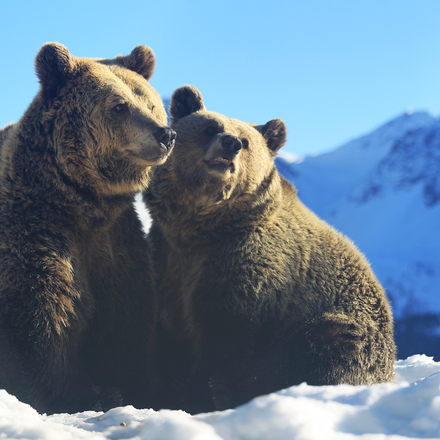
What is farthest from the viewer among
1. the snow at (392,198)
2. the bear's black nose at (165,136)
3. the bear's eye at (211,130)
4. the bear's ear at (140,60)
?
the snow at (392,198)

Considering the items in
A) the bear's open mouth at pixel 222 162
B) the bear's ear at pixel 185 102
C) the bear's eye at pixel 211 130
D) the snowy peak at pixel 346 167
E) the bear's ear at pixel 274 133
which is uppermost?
the snowy peak at pixel 346 167

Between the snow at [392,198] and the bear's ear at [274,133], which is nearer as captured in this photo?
the bear's ear at [274,133]

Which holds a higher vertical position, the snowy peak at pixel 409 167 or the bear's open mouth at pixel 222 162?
the snowy peak at pixel 409 167

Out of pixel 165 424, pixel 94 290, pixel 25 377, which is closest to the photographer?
pixel 165 424

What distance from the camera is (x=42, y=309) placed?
159 inches

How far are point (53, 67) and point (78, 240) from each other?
1.63 meters

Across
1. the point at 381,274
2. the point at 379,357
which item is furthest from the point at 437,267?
the point at 379,357

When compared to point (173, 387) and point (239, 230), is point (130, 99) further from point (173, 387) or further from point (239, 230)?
point (173, 387)

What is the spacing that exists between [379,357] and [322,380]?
795mm

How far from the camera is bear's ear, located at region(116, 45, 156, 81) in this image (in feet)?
17.0

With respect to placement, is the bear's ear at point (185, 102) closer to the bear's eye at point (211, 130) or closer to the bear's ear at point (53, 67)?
the bear's eye at point (211, 130)

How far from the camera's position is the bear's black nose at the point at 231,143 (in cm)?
522

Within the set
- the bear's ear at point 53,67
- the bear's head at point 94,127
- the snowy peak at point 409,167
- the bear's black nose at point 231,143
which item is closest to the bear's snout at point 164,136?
the bear's head at point 94,127

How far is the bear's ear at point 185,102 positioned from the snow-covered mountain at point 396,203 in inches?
2172
